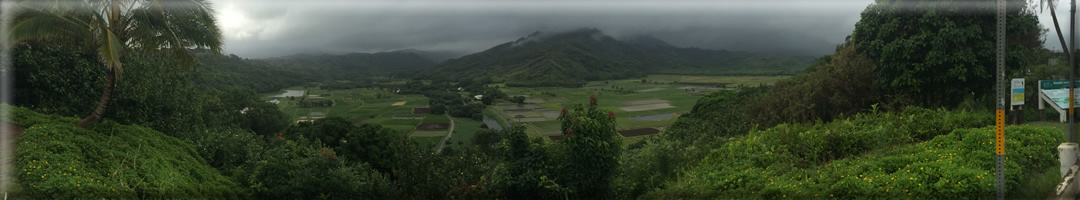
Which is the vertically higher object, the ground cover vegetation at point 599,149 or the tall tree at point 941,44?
the tall tree at point 941,44

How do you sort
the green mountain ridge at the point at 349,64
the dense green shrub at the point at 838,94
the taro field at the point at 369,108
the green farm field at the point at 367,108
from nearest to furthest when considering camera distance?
the dense green shrub at the point at 838,94
the taro field at the point at 369,108
the green farm field at the point at 367,108
the green mountain ridge at the point at 349,64

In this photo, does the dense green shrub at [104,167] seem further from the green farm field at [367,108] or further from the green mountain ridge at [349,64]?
the green mountain ridge at [349,64]

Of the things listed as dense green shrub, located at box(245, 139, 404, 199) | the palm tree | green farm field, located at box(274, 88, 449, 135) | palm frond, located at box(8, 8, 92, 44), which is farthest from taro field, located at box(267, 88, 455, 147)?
dense green shrub, located at box(245, 139, 404, 199)

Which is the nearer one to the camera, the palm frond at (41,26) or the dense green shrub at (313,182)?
the dense green shrub at (313,182)

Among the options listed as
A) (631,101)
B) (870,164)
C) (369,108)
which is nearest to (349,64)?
(369,108)

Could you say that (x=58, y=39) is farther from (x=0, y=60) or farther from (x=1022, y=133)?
→ (x=1022, y=133)

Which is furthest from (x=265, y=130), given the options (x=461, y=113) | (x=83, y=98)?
(x=83, y=98)

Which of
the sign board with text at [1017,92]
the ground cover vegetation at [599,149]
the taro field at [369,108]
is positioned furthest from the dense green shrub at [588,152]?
the taro field at [369,108]

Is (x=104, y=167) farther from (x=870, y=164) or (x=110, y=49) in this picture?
(x=870, y=164)
